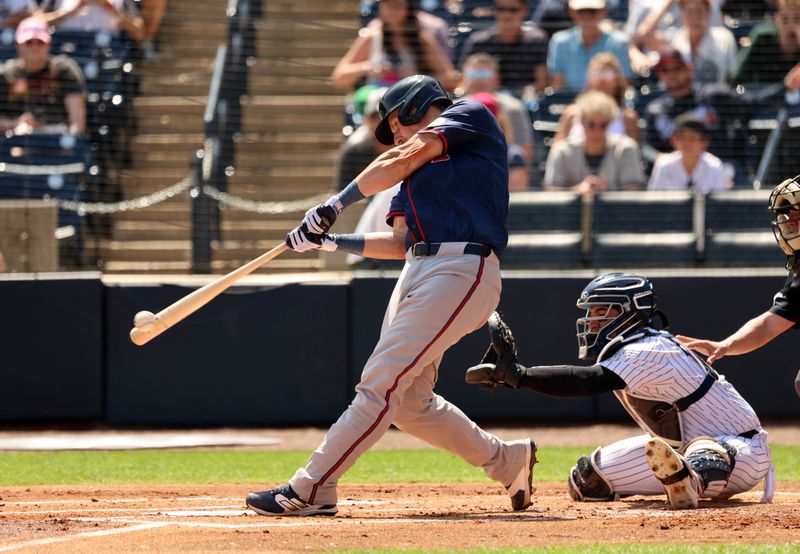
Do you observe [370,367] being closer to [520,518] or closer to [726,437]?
[520,518]

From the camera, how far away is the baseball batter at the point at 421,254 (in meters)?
5.10

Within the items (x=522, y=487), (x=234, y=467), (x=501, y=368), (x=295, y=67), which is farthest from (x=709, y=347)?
(x=295, y=67)

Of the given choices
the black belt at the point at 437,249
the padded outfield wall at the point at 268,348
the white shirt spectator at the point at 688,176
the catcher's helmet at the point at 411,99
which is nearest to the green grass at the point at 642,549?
the black belt at the point at 437,249

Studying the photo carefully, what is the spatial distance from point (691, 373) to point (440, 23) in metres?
6.74

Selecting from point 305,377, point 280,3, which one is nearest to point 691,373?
point 305,377

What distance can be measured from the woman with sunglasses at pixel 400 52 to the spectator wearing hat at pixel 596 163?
1.55 meters

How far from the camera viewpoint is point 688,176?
10.2 meters

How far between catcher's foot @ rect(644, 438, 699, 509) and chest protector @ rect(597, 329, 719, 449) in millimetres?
341

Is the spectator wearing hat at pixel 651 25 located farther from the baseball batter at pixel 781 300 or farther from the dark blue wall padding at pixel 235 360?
the baseball batter at pixel 781 300

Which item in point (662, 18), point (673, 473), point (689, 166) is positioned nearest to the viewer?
point (673, 473)

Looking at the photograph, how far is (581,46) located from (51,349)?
17.5 feet

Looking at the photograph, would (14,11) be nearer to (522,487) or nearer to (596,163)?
(596,163)

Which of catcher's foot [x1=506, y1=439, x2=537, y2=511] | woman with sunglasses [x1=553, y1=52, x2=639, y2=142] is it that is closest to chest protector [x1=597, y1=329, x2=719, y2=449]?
catcher's foot [x1=506, y1=439, x2=537, y2=511]

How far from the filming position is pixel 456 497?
6.26 meters
